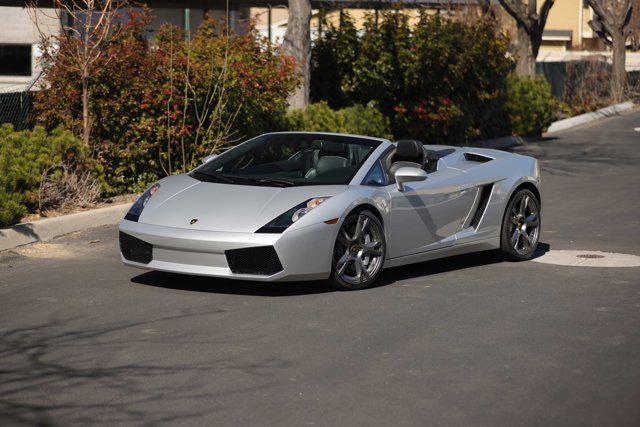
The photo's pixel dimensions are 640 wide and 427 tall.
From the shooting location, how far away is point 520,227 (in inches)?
444

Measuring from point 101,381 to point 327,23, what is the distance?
17.6 meters

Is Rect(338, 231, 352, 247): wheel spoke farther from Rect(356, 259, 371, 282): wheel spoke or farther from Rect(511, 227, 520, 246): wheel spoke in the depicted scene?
Rect(511, 227, 520, 246): wheel spoke

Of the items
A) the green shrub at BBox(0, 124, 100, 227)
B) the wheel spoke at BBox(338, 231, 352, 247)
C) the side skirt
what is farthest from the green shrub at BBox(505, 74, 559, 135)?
the wheel spoke at BBox(338, 231, 352, 247)

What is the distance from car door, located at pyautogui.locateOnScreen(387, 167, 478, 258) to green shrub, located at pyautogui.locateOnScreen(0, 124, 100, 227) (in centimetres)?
421

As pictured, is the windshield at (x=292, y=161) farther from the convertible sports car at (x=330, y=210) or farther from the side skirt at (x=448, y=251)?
the side skirt at (x=448, y=251)

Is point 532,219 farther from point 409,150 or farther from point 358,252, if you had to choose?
point 358,252

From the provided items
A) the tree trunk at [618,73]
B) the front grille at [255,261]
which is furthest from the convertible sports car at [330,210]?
the tree trunk at [618,73]

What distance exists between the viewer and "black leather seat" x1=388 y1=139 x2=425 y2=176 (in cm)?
1039

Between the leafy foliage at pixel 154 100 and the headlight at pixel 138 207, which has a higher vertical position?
the leafy foliage at pixel 154 100

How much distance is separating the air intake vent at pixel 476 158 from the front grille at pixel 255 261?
3.18 metres

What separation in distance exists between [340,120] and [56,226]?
866cm

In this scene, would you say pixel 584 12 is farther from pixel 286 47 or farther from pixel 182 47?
pixel 182 47

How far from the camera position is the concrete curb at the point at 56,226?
455 inches

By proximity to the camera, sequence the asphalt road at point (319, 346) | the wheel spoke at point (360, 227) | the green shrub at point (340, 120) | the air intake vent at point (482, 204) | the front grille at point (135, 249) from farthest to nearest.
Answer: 1. the green shrub at point (340, 120)
2. the air intake vent at point (482, 204)
3. the wheel spoke at point (360, 227)
4. the front grille at point (135, 249)
5. the asphalt road at point (319, 346)
